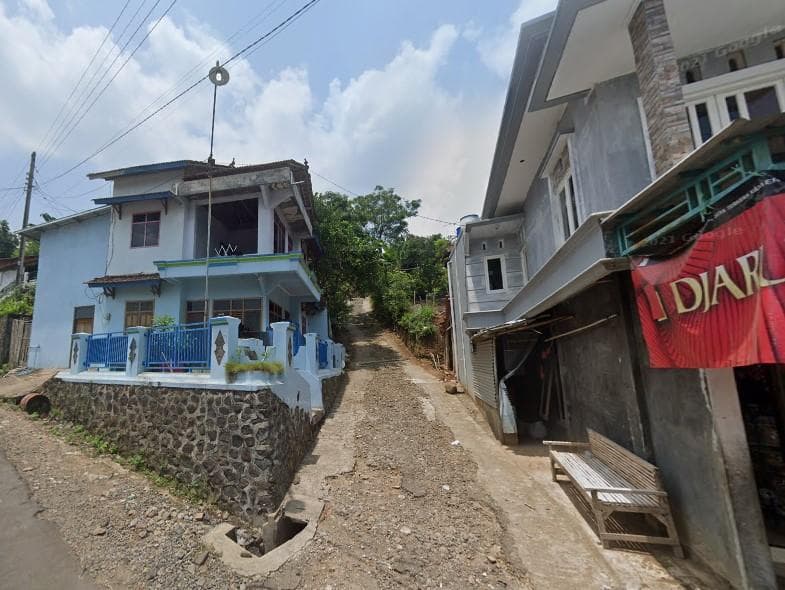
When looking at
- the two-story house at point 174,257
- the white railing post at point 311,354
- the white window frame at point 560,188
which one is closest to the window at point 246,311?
the two-story house at point 174,257

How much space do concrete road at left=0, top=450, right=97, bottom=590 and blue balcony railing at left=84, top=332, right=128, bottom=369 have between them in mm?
A: 3068

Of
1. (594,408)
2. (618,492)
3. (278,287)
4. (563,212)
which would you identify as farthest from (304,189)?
(618,492)

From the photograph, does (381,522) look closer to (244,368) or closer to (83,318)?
(244,368)

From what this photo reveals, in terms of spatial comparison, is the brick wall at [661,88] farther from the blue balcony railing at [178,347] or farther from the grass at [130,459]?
the grass at [130,459]

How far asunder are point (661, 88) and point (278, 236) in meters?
11.1

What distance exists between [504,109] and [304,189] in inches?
329

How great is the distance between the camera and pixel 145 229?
12.1 metres

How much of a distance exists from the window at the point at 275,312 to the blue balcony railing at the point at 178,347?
423 cm

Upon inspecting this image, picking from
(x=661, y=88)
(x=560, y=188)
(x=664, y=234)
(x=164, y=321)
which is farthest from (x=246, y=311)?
(x=661, y=88)

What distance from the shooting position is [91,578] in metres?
4.38

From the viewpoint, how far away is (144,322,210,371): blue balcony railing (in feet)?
22.7

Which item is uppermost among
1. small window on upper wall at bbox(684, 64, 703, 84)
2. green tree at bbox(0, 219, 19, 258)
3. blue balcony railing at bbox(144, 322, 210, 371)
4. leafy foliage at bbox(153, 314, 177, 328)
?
green tree at bbox(0, 219, 19, 258)

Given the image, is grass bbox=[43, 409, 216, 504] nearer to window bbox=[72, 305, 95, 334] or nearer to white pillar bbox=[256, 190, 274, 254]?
window bbox=[72, 305, 95, 334]

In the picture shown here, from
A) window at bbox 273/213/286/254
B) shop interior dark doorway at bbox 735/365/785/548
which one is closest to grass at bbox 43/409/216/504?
window at bbox 273/213/286/254
